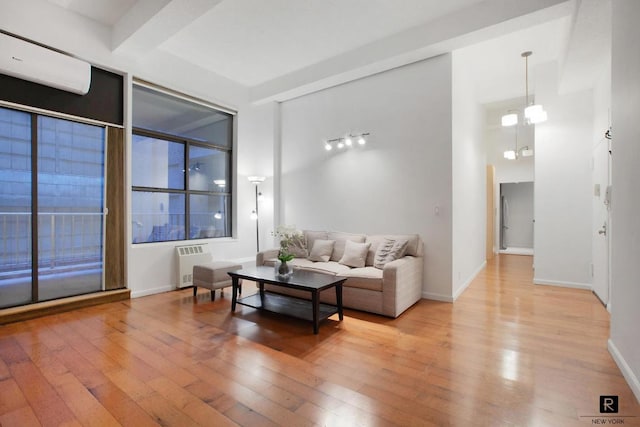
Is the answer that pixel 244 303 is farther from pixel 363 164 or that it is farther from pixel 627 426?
pixel 627 426

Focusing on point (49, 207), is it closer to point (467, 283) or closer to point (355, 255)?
point (355, 255)

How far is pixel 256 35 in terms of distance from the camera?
4.18 m

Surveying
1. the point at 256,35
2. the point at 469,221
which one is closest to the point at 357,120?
the point at 256,35

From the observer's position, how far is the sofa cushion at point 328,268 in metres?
3.97

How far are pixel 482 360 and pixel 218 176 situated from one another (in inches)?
197

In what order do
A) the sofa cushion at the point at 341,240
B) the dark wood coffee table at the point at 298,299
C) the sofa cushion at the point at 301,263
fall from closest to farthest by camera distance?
the dark wood coffee table at the point at 298,299, the sofa cushion at the point at 301,263, the sofa cushion at the point at 341,240

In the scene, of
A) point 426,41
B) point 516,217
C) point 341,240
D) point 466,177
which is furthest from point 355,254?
point 516,217

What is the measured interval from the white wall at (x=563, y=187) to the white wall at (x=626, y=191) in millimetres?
2602

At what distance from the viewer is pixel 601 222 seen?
4070mm

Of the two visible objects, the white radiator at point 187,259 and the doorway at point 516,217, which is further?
the doorway at point 516,217

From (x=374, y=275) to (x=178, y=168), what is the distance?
3628mm

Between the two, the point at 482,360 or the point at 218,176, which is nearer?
the point at 482,360

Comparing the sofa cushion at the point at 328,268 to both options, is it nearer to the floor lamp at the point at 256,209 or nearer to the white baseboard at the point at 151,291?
the white baseboard at the point at 151,291

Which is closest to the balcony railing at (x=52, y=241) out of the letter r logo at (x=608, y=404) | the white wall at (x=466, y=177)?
the white wall at (x=466, y=177)
